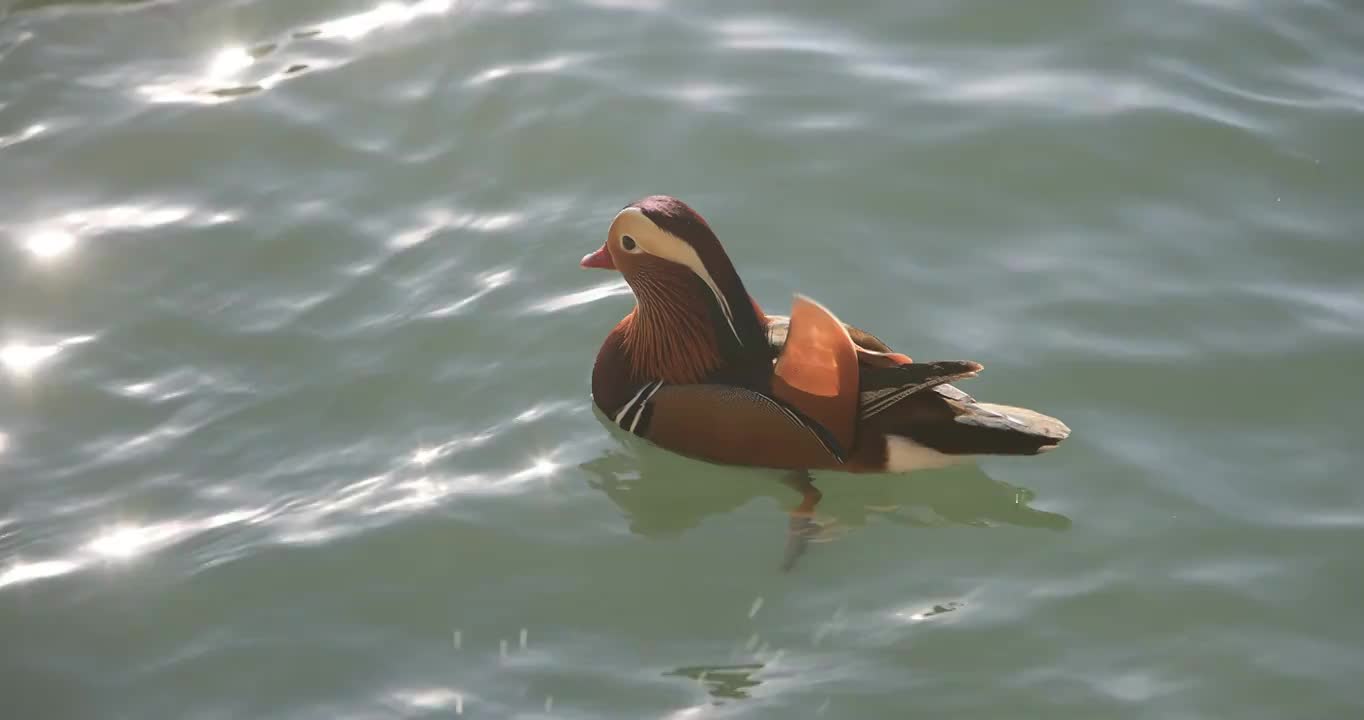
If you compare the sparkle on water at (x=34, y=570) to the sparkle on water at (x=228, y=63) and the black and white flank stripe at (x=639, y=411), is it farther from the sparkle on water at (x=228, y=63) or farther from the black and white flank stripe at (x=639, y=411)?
the sparkle on water at (x=228, y=63)

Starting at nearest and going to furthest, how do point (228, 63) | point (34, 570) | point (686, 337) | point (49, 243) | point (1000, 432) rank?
point (1000, 432), point (34, 570), point (686, 337), point (49, 243), point (228, 63)

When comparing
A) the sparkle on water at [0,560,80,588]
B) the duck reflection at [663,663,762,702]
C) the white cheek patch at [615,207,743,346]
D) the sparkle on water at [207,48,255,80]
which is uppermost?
the sparkle on water at [207,48,255,80]

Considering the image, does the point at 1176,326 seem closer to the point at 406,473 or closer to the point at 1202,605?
the point at 1202,605

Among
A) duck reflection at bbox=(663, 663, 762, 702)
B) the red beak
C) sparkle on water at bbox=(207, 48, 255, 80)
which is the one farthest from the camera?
sparkle on water at bbox=(207, 48, 255, 80)

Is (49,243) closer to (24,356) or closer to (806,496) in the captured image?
(24,356)

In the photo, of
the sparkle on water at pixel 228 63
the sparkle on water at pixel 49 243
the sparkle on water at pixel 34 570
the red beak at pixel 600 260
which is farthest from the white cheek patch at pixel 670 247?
the sparkle on water at pixel 228 63

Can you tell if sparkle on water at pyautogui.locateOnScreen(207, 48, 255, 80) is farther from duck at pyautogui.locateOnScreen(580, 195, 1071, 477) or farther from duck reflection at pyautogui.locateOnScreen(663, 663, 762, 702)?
duck reflection at pyautogui.locateOnScreen(663, 663, 762, 702)

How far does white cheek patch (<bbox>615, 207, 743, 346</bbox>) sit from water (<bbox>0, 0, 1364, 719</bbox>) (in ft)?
2.07

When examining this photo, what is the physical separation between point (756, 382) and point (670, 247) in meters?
0.60

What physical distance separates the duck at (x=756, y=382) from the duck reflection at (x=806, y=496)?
10 cm

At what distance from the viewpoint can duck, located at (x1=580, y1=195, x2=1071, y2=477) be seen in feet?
16.7

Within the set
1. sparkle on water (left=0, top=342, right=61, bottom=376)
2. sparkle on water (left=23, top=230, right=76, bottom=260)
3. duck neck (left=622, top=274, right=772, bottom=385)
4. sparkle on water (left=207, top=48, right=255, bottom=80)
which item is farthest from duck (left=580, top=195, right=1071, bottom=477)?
sparkle on water (left=207, top=48, right=255, bottom=80)

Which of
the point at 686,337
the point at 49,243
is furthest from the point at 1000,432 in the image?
the point at 49,243

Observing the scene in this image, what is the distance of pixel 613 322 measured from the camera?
6.26 meters
